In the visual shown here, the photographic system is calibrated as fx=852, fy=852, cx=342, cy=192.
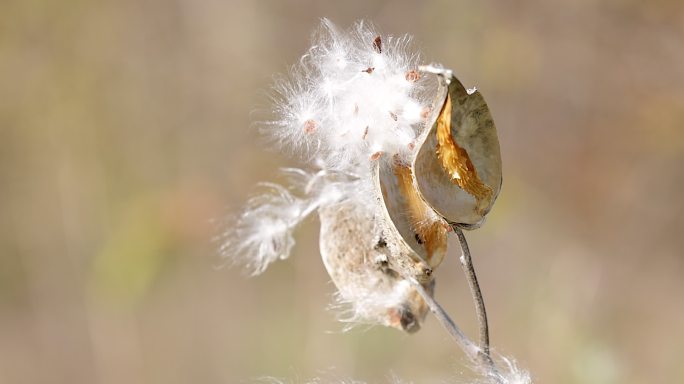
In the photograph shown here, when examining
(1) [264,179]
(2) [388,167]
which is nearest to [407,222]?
(2) [388,167]

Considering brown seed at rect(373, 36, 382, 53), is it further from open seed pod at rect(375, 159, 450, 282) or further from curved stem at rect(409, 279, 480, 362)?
curved stem at rect(409, 279, 480, 362)

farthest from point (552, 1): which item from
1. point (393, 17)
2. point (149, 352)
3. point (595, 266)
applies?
point (149, 352)

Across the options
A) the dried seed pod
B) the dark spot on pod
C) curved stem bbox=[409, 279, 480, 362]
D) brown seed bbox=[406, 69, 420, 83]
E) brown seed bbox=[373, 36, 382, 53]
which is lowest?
curved stem bbox=[409, 279, 480, 362]

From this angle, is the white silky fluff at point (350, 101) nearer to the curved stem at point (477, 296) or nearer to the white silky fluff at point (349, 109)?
the white silky fluff at point (349, 109)

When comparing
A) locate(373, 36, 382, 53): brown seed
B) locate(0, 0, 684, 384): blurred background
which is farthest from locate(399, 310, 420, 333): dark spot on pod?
locate(0, 0, 684, 384): blurred background

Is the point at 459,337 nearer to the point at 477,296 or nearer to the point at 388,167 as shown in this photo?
the point at 477,296

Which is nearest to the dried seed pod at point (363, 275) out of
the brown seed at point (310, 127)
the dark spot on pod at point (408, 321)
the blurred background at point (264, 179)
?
the dark spot on pod at point (408, 321)
